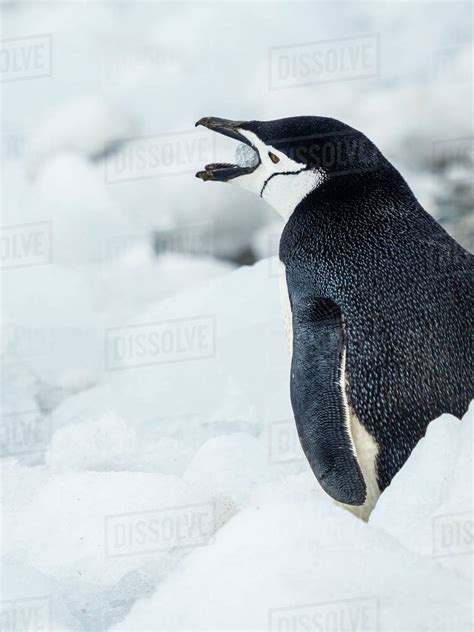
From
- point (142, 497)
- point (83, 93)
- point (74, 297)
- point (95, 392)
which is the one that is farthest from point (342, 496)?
point (83, 93)

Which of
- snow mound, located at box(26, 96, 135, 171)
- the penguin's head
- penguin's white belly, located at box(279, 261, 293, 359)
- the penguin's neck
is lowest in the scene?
penguin's white belly, located at box(279, 261, 293, 359)

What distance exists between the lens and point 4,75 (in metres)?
3.02

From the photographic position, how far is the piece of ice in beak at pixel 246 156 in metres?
1.50

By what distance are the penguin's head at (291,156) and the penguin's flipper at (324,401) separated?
197 millimetres

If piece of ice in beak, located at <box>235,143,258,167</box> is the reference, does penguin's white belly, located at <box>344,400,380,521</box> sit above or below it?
below

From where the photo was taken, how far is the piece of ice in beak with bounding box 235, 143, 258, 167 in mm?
1497

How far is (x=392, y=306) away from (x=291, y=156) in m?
0.28

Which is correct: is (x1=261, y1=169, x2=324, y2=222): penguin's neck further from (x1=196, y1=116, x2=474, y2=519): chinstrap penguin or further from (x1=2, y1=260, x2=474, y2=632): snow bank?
(x1=2, y1=260, x2=474, y2=632): snow bank

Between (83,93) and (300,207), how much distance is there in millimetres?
1820

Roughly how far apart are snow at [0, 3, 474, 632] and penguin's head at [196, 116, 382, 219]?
1.39 ft

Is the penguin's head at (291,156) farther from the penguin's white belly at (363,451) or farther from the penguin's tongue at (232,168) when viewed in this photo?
the penguin's white belly at (363,451)

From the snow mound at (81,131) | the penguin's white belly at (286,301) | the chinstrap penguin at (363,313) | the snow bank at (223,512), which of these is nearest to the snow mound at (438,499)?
the snow bank at (223,512)

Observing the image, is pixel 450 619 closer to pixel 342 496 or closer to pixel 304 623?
pixel 304 623

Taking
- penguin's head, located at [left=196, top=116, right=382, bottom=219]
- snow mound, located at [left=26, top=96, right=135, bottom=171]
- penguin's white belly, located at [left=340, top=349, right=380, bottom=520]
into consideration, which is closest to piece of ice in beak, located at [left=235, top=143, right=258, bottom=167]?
penguin's head, located at [left=196, top=116, right=382, bottom=219]
